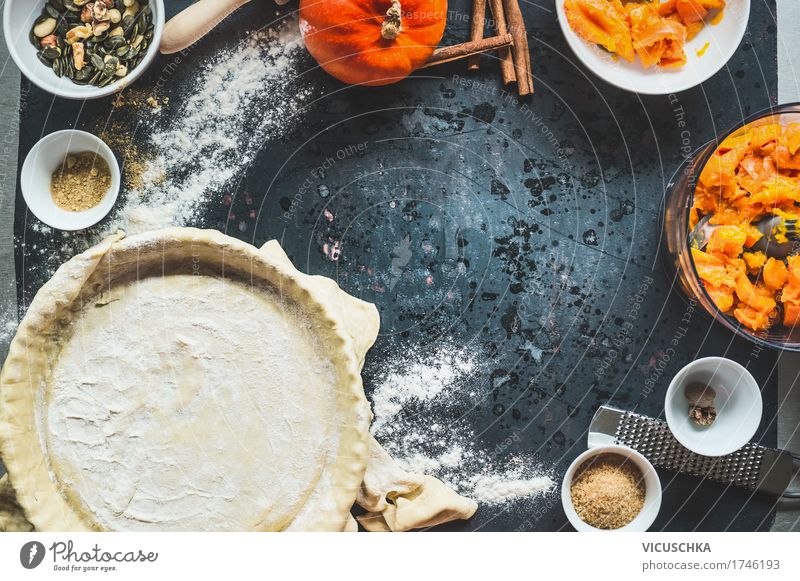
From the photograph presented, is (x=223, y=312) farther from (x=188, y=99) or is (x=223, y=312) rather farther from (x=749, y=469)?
(x=749, y=469)

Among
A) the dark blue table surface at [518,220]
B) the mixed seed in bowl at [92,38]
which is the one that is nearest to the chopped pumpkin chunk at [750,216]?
the dark blue table surface at [518,220]

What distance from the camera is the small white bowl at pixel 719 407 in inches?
48.0

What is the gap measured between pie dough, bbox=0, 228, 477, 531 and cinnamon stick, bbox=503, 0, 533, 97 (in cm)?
59

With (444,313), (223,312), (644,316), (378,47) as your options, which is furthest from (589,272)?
(223,312)

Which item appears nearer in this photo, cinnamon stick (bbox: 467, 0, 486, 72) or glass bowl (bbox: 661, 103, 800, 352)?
glass bowl (bbox: 661, 103, 800, 352)

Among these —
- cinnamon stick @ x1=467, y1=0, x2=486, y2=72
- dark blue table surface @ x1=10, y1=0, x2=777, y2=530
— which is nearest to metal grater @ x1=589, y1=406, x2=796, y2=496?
dark blue table surface @ x1=10, y1=0, x2=777, y2=530

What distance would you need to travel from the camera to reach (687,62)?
4.24 feet

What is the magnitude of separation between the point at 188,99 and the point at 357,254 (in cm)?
45

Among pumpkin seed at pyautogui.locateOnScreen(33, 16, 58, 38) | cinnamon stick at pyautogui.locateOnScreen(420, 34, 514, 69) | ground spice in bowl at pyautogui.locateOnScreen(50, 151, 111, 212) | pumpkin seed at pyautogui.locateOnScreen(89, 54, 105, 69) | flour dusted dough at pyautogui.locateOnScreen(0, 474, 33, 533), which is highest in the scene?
cinnamon stick at pyautogui.locateOnScreen(420, 34, 514, 69)

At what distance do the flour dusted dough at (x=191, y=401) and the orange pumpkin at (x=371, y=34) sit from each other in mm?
401

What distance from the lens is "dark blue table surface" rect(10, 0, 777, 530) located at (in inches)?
52.0

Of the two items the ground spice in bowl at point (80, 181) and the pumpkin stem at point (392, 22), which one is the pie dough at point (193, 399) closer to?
the ground spice in bowl at point (80, 181)
